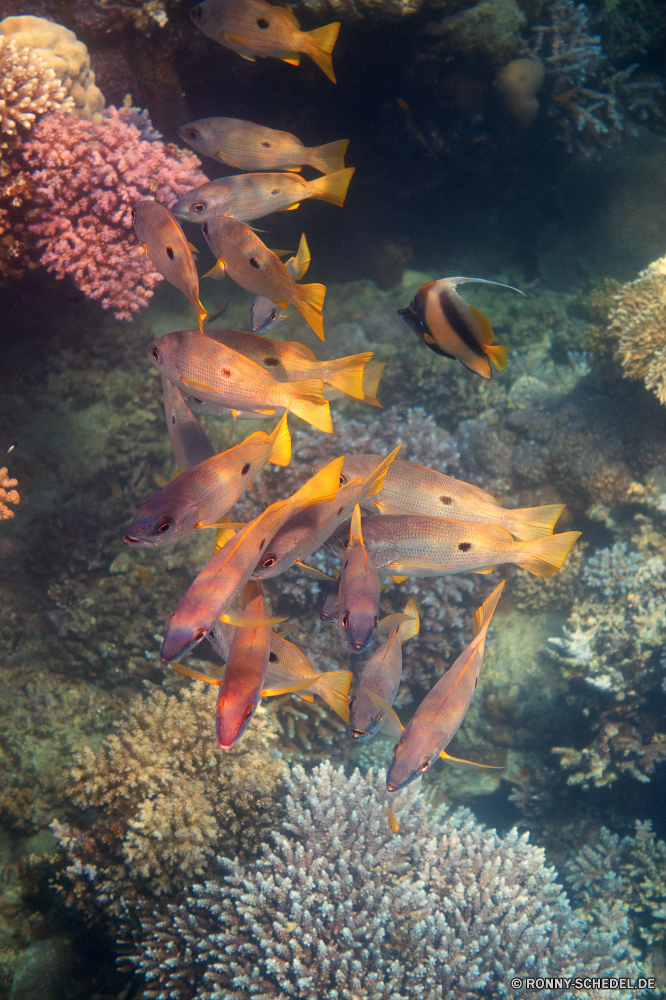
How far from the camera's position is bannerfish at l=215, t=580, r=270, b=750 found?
1.59 metres

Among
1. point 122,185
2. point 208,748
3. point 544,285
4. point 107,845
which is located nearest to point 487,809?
point 208,748

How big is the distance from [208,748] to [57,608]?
2011 millimetres

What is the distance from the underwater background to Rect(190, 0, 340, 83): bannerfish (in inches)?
58.7

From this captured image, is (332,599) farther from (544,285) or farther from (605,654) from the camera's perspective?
(544,285)

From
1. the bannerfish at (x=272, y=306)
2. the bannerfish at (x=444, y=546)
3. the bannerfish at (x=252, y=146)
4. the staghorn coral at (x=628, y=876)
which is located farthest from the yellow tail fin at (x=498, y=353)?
the staghorn coral at (x=628, y=876)

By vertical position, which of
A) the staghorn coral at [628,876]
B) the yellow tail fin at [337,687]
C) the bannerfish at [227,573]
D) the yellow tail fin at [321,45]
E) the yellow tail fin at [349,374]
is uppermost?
the yellow tail fin at [321,45]

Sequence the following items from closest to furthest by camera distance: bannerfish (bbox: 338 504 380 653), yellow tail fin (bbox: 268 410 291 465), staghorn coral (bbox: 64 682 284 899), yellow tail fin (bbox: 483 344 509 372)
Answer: bannerfish (bbox: 338 504 380 653)
yellow tail fin (bbox: 268 410 291 465)
yellow tail fin (bbox: 483 344 509 372)
staghorn coral (bbox: 64 682 284 899)

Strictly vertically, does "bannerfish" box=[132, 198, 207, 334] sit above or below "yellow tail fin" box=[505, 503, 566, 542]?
above

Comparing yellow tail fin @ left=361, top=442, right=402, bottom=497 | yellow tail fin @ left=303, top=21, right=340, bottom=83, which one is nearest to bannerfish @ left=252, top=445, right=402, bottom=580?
yellow tail fin @ left=361, top=442, right=402, bottom=497

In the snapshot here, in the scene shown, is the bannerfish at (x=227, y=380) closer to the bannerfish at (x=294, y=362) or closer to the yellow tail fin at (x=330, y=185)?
the bannerfish at (x=294, y=362)

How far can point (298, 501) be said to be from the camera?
193 cm

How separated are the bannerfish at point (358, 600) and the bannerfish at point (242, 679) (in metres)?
0.32

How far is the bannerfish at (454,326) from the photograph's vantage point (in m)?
2.48

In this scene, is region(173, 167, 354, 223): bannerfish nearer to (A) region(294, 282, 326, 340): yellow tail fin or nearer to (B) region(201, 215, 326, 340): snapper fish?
(B) region(201, 215, 326, 340): snapper fish
